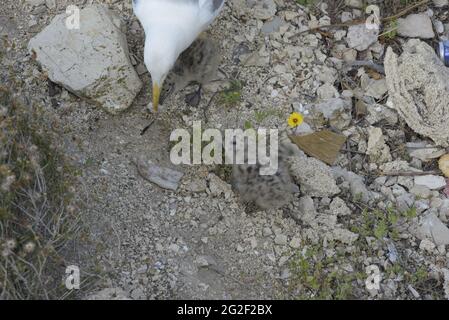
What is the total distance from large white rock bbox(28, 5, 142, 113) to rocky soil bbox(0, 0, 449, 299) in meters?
0.01

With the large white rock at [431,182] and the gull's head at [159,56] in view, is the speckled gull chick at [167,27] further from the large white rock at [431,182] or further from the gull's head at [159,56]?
the large white rock at [431,182]

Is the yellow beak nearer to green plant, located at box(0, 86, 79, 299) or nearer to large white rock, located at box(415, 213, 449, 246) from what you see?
green plant, located at box(0, 86, 79, 299)

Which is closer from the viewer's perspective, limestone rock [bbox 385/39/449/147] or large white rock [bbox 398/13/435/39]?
limestone rock [bbox 385/39/449/147]

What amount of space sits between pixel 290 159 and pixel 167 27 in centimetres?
107

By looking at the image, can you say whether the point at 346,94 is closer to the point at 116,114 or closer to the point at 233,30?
the point at 233,30

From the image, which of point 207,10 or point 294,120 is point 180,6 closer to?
point 207,10

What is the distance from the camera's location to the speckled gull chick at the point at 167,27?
4.45 meters

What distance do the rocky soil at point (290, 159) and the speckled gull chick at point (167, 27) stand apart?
0.27 meters

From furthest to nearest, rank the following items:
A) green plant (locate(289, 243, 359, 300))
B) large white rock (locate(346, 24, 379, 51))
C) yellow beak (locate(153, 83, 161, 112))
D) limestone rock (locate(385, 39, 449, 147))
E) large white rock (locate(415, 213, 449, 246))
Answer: large white rock (locate(346, 24, 379, 51)), limestone rock (locate(385, 39, 449, 147)), yellow beak (locate(153, 83, 161, 112)), large white rock (locate(415, 213, 449, 246)), green plant (locate(289, 243, 359, 300))

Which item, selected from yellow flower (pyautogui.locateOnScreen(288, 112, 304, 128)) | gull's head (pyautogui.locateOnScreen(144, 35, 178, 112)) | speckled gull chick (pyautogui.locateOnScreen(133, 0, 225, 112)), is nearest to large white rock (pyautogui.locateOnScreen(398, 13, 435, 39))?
yellow flower (pyautogui.locateOnScreen(288, 112, 304, 128))

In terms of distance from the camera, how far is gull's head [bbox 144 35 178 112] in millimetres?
4426

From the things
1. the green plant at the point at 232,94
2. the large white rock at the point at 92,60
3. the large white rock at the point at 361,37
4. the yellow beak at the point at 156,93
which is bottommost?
the large white rock at the point at 361,37

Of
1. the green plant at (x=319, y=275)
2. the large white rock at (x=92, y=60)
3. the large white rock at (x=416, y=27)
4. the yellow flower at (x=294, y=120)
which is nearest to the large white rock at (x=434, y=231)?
the green plant at (x=319, y=275)

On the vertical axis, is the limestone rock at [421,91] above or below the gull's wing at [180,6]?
below
